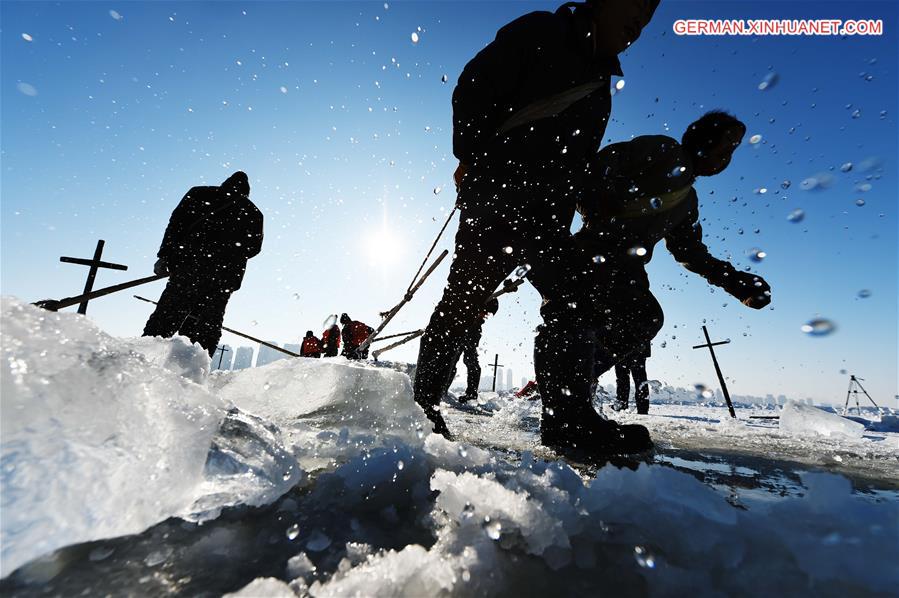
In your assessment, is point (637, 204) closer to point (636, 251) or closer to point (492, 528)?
point (636, 251)

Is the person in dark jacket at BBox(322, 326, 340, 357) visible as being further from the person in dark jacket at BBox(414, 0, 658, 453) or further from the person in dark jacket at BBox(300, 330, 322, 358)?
the person in dark jacket at BBox(414, 0, 658, 453)

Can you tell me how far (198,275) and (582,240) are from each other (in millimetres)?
3528

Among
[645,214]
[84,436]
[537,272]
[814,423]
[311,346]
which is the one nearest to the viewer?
[84,436]

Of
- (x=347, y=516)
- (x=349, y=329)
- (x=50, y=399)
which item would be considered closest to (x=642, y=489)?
(x=347, y=516)

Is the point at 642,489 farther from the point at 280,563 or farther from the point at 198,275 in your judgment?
the point at 198,275

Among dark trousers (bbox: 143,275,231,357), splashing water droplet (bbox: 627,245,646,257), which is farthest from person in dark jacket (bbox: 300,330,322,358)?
splashing water droplet (bbox: 627,245,646,257)

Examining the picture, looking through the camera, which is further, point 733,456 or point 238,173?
point 238,173

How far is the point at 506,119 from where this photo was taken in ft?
6.19

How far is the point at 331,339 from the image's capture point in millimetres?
13828

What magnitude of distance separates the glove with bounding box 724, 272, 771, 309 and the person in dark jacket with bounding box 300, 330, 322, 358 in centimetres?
1301

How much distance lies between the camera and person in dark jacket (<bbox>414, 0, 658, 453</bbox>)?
1837mm

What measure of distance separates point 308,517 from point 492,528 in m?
0.32

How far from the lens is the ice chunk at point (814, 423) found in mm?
3057

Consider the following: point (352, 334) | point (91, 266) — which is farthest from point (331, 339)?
point (91, 266)
